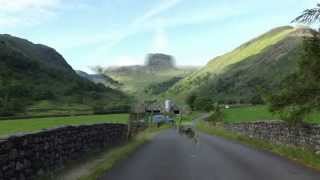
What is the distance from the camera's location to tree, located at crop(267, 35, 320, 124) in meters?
21.2

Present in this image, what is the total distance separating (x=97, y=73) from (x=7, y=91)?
6752 cm

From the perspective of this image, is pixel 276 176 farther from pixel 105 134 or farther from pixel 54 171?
pixel 105 134

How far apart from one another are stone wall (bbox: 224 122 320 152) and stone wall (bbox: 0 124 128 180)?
8.58 metres

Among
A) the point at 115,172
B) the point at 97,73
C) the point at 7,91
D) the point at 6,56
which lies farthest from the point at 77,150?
the point at 6,56

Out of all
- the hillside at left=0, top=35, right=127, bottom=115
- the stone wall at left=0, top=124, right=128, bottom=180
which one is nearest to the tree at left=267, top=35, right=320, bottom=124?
the stone wall at left=0, top=124, right=128, bottom=180

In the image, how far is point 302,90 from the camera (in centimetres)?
2308

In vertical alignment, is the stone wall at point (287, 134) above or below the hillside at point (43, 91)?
below

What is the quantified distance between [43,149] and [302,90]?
1049 centimetres

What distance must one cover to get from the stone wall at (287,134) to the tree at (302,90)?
696 mm

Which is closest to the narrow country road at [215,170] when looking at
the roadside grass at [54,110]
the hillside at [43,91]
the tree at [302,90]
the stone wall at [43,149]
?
the stone wall at [43,149]

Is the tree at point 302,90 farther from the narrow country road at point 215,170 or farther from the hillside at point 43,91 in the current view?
the hillside at point 43,91

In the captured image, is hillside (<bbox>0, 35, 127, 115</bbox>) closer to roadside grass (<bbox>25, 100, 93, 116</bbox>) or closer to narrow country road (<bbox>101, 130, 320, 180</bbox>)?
roadside grass (<bbox>25, 100, 93, 116</bbox>)

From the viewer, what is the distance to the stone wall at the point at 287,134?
2408 centimetres

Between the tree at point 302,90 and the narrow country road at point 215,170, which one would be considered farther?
the tree at point 302,90
